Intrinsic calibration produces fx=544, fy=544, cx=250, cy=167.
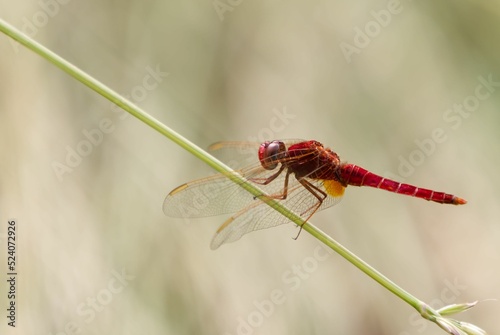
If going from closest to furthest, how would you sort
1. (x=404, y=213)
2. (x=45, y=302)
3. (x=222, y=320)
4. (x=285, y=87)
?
(x=45, y=302)
(x=222, y=320)
(x=404, y=213)
(x=285, y=87)

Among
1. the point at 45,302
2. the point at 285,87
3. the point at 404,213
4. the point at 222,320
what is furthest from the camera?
the point at 285,87

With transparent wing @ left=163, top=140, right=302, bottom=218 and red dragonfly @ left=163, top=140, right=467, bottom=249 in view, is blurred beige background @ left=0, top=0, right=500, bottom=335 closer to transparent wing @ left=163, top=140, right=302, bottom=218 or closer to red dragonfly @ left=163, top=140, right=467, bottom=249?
red dragonfly @ left=163, top=140, right=467, bottom=249

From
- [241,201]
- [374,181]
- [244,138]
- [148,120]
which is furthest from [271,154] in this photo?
[148,120]

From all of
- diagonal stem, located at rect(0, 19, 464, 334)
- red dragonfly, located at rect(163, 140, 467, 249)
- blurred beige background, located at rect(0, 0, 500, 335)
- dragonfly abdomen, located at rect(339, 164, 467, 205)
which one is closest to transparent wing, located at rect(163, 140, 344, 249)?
red dragonfly, located at rect(163, 140, 467, 249)

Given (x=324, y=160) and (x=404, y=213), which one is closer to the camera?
(x=324, y=160)

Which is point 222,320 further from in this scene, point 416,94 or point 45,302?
point 416,94

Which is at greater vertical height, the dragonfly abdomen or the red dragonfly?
the red dragonfly

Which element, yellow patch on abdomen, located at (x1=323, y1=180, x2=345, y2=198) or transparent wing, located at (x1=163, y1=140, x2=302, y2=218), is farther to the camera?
yellow patch on abdomen, located at (x1=323, y1=180, x2=345, y2=198)

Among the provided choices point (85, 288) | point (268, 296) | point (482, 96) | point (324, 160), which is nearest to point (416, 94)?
Answer: point (482, 96)

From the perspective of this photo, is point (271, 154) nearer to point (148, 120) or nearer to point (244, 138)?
point (244, 138)
